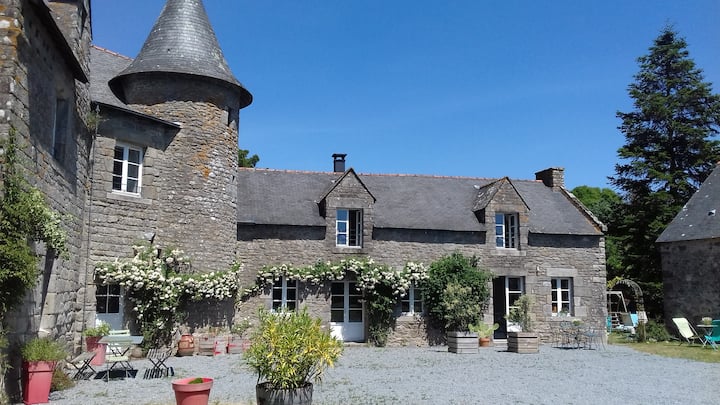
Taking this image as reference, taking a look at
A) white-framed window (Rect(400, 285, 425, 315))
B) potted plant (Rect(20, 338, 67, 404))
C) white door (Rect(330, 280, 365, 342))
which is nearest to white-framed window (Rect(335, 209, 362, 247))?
white door (Rect(330, 280, 365, 342))

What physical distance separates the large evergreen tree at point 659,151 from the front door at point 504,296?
1074 cm

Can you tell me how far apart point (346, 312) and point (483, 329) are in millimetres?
4036

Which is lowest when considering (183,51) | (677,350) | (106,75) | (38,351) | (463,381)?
(677,350)

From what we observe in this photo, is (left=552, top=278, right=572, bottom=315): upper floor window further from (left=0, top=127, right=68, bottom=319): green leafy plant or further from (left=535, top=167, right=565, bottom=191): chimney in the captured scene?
(left=0, top=127, right=68, bottom=319): green leafy plant

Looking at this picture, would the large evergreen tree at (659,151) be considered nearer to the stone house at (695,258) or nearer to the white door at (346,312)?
the stone house at (695,258)

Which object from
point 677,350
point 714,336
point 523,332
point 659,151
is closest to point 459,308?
point 523,332

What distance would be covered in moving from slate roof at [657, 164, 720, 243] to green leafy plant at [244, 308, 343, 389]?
54.6ft

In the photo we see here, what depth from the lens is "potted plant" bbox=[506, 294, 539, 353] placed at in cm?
1539

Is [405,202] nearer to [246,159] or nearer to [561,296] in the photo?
→ [561,296]

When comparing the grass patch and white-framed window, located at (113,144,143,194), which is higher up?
white-framed window, located at (113,144,143,194)

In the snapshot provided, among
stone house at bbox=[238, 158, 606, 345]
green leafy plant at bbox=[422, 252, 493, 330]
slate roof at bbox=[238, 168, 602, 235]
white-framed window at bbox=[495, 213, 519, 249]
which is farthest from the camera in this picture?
white-framed window at bbox=[495, 213, 519, 249]

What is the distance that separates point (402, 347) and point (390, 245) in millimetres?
3023

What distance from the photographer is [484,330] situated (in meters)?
16.8

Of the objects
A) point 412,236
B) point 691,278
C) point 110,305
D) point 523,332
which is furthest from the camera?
point 691,278
